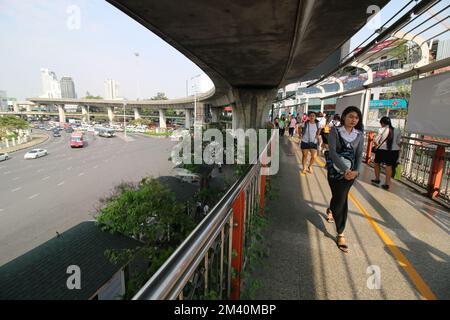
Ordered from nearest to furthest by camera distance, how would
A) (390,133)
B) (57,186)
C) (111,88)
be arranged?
(390,133)
(57,186)
(111,88)

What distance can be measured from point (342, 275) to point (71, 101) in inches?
3870

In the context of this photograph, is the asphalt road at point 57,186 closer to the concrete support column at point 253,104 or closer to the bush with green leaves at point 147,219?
the bush with green leaves at point 147,219

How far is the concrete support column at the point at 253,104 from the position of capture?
12.3m

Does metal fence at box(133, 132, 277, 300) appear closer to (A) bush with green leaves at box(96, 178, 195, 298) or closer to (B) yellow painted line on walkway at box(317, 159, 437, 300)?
(B) yellow painted line on walkway at box(317, 159, 437, 300)

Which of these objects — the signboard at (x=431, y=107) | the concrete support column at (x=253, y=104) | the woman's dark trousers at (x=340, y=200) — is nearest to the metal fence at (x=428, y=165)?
the signboard at (x=431, y=107)

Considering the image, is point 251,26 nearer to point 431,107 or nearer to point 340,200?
point 340,200

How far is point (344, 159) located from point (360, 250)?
1248 millimetres

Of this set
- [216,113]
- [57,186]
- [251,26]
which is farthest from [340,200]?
[216,113]

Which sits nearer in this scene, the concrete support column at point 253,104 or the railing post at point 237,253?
the railing post at point 237,253

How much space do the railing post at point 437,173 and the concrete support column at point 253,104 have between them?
8157mm

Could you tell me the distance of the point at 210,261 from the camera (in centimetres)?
188

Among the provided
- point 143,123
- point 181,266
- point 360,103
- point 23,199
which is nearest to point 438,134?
point 360,103

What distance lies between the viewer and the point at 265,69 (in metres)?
8.05

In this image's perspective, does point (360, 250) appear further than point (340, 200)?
No
